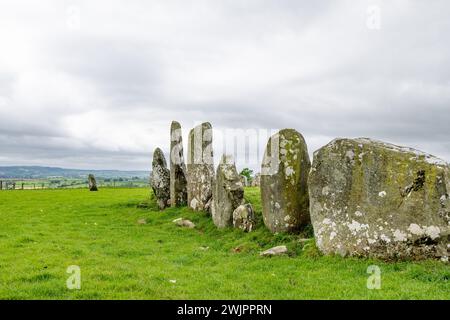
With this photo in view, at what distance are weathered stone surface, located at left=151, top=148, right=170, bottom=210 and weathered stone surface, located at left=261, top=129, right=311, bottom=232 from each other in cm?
1379

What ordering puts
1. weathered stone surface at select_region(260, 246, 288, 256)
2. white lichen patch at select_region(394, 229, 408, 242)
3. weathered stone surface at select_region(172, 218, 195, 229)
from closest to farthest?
white lichen patch at select_region(394, 229, 408, 242) → weathered stone surface at select_region(260, 246, 288, 256) → weathered stone surface at select_region(172, 218, 195, 229)

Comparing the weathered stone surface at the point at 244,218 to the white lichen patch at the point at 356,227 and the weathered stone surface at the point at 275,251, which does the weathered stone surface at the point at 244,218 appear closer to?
the weathered stone surface at the point at 275,251

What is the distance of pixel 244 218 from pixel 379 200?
7.15m

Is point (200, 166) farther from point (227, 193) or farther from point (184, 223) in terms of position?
point (227, 193)

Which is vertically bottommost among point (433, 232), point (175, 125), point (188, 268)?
point (188, 268)

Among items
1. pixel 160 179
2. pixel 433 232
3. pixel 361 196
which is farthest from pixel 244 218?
pixel 160 179

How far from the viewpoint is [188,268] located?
1350cm

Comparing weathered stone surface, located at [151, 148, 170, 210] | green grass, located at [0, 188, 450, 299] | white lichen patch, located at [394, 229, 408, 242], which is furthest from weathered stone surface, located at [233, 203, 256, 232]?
weathered stone surface, located at [151, 148, 170, 210]

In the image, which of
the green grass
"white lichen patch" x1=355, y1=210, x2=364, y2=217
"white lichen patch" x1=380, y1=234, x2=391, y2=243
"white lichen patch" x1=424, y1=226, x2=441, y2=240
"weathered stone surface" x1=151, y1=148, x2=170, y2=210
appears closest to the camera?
the green grass

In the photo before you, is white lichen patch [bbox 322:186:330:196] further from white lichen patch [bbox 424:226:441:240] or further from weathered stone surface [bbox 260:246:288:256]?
white lichen patch [bbox 424:226:441:240]

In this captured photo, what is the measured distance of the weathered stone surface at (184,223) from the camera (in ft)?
74.3

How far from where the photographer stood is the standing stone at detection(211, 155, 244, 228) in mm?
20391

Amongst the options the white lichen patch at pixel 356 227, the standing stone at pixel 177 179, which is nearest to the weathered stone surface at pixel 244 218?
the white lichen patch at pixel 356 227
